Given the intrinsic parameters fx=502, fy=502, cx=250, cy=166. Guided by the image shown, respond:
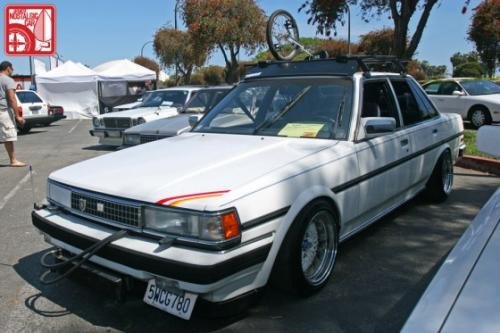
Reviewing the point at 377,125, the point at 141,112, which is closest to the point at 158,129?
the point at 141,112

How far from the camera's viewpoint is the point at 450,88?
14.5 metres

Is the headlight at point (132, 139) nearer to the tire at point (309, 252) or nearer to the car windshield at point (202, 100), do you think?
the car windshield at point (202, 100)

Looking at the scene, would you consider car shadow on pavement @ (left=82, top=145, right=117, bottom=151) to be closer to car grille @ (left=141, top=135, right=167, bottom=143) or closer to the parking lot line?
the parking lot line

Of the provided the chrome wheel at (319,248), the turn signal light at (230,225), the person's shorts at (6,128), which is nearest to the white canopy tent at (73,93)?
the person's shorts at (6,128)

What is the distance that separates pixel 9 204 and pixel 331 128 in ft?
14.7

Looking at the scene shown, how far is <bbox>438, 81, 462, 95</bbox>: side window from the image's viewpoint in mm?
14384

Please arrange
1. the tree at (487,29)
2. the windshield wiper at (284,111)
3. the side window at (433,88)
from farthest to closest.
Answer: the tree at (487,29), the side window at (433,88), the windshield wiper at (284,111)

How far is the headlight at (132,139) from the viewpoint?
8.28 m

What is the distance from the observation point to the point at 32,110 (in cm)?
1758

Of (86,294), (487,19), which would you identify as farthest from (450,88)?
(487,19)

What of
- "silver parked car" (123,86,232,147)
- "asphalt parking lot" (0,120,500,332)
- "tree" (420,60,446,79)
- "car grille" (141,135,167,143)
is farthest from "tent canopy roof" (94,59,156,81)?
"tree" (420,60,446,79)

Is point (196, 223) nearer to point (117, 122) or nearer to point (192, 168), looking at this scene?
point (192, 168)

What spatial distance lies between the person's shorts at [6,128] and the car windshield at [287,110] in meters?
5.81

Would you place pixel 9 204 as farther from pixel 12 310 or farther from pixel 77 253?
pixel 77 253
